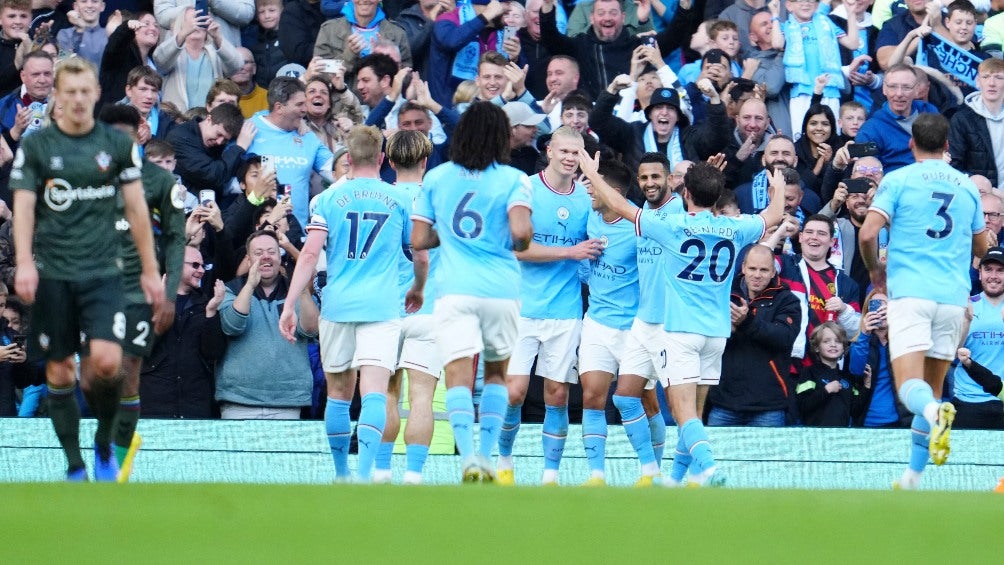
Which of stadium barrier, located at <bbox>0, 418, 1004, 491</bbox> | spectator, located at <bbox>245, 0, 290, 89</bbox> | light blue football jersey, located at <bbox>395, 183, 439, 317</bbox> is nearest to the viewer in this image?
light blue football jersey, located at <bbox>395, 183, 439, 317</bbox>

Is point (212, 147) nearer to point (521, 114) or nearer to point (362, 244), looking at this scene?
point (521, 114)

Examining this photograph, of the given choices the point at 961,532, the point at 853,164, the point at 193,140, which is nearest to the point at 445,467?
the point at 193,140

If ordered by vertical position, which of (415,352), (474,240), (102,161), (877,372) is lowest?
(877,372)

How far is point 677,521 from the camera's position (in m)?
7.54

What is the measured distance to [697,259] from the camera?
38.9 ft

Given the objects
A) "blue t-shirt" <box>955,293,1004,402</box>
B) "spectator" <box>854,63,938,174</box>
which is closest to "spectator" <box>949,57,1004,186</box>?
"spectator" <box>854,63,938,174</box>

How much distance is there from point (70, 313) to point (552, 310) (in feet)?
13.7

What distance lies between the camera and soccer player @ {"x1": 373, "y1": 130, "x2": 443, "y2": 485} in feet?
Answer: 37.1

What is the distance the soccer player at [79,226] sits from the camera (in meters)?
9.51

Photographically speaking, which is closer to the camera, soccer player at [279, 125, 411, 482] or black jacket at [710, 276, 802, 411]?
soccer player at [279, 125, 411, 482]

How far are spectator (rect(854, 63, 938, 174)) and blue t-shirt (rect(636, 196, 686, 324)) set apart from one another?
16.6 feet

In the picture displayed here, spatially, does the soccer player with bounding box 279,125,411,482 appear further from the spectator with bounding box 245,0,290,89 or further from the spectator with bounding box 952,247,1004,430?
the spectator with bounding box 245,0,290,89

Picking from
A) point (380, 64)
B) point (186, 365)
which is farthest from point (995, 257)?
point (186, 365)

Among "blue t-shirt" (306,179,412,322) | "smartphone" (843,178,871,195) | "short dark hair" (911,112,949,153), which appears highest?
"short dark hair" (911,112,949,153)
